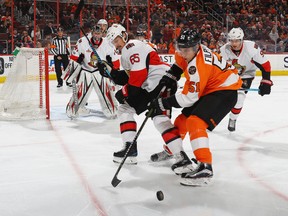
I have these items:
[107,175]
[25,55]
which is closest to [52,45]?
[25,55]

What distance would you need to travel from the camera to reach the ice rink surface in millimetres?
2564

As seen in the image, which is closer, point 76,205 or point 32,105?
point 76,205

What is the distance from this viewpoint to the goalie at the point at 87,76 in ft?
17.6

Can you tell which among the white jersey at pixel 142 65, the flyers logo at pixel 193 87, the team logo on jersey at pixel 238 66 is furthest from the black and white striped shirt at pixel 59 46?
the flyers logo at pixel 193 87

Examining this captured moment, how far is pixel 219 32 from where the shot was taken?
11.0 m

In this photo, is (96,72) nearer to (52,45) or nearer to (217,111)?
(217,111)

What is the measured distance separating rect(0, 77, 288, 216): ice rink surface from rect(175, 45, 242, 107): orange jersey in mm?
581

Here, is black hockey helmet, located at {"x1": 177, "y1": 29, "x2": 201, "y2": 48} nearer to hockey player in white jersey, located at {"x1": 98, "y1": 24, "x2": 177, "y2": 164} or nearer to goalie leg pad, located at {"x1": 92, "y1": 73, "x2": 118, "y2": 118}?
hockey player in white jersey, located at {"x1": 98, "y1": 24, "x2": 177, "y2": 164}

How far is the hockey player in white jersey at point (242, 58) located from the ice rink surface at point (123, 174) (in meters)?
0.32

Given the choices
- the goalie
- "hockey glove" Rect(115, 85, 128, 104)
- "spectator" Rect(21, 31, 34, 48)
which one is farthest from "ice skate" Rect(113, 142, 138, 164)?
"spectator" Rect(21, 31, 34, 48)

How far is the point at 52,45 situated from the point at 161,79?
20.2 feet

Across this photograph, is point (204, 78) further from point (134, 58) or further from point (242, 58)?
point (242, 58)

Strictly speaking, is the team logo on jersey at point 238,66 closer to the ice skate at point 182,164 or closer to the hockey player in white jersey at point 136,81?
the hockey player in white jersey at point 136,81

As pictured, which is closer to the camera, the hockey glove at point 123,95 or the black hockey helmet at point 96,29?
the hockey glove at point 123,95
